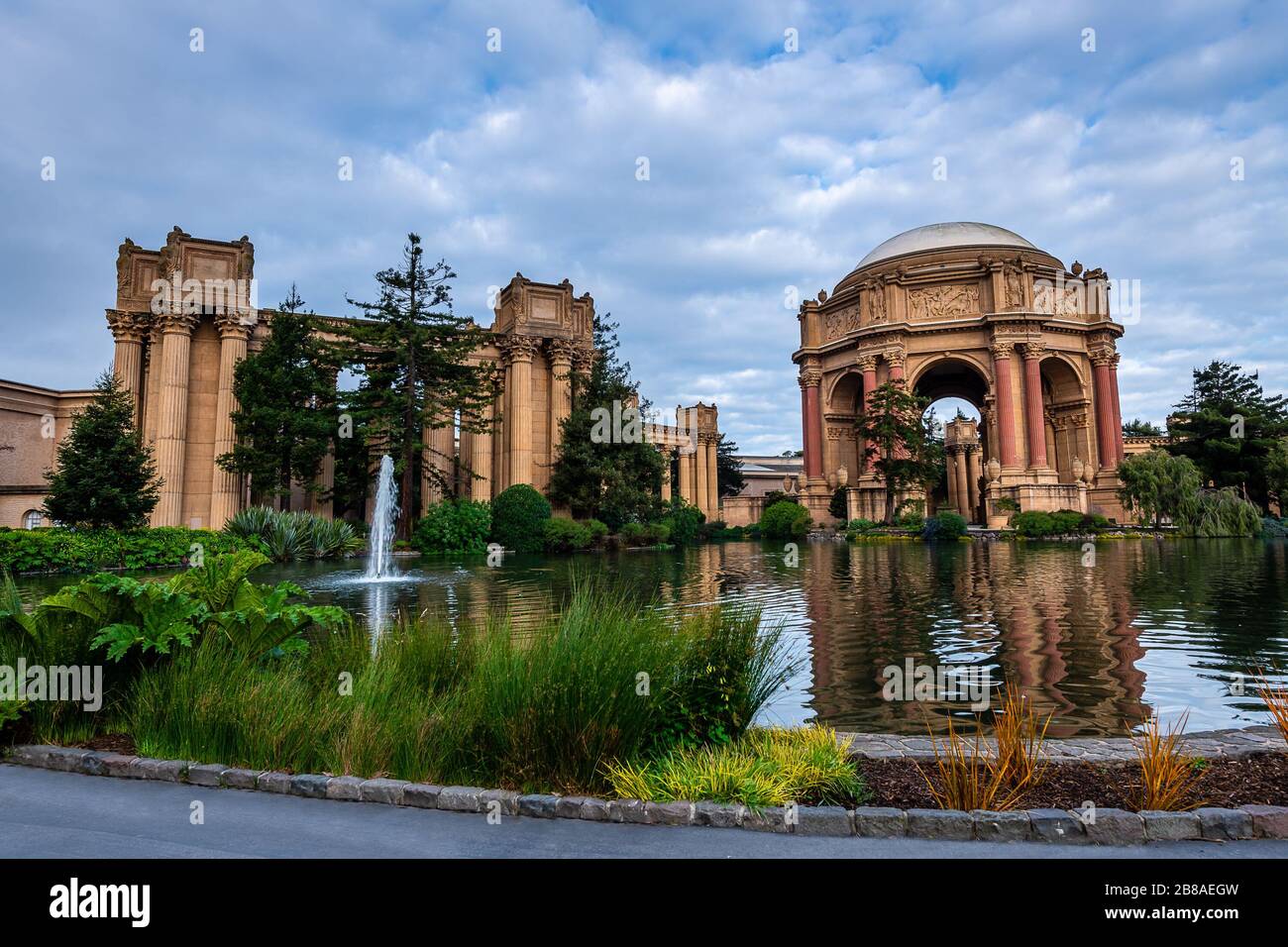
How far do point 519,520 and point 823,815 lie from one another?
2929 cm

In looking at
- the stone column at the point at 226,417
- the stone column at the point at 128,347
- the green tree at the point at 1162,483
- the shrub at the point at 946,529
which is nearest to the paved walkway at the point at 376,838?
the stone column at the point at 226,417

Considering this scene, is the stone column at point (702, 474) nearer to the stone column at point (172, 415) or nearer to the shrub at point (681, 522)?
the shrub at point (681, 522)

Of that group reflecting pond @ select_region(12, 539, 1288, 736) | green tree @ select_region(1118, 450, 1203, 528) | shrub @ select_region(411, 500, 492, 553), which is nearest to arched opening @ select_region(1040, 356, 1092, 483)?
green tree @ select_region(1118, 450, 1203, 528)

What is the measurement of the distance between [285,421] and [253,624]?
1107 inches

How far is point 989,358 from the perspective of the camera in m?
55.5

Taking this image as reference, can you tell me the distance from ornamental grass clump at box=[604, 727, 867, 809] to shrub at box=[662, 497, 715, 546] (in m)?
33.5

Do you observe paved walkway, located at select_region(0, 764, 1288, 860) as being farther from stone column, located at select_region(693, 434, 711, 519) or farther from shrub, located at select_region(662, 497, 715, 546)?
stone column, located at select_region(693, 434, 711, 519)

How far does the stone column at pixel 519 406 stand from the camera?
35.2 metres

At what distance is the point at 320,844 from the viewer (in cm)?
355

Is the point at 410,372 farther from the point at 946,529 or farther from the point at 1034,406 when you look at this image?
the point at 1034,406

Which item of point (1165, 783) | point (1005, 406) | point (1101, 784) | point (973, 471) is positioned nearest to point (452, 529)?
point (1101, 784)

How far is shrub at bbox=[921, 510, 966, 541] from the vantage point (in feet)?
131

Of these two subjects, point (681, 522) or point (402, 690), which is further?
point (681, 522)
